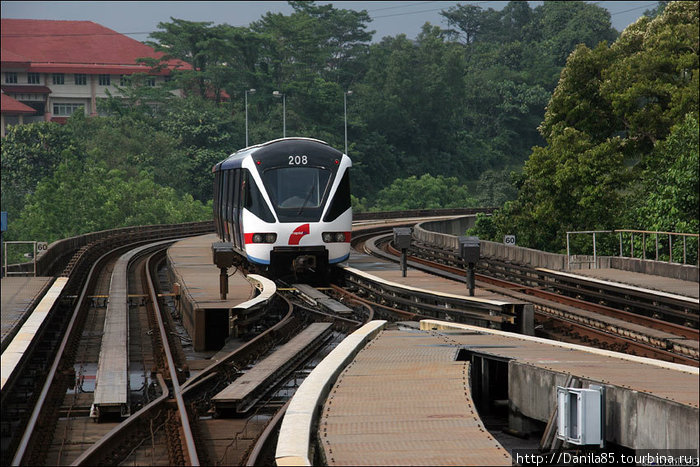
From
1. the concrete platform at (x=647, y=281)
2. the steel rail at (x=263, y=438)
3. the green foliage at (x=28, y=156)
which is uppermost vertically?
the green foliage at (x=28, y=156)

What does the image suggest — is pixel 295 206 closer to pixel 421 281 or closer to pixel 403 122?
pixel 421 281

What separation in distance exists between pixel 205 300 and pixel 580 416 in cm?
1050

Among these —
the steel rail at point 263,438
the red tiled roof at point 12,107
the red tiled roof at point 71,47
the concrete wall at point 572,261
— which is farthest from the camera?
the red tiled roof at point 71,47

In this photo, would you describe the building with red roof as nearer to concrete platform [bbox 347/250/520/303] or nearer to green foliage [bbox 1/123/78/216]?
green foliage [bbox 1/123/78/216]

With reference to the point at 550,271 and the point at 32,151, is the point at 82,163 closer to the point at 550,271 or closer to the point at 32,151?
the point at 32,151

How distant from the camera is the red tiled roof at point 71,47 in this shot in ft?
348

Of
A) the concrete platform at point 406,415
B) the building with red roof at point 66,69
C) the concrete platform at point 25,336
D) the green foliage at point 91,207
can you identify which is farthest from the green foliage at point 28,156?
the concrete platform at point 406,415

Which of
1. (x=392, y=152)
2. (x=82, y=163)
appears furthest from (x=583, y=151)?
(x=392, y=152)

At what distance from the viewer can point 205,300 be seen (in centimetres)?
1964

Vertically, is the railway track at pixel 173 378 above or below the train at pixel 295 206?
below

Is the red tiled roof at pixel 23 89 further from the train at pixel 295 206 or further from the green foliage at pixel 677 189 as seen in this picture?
the train at pixel 295 206

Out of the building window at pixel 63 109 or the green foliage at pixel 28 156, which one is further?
the building window at pixel 63 109

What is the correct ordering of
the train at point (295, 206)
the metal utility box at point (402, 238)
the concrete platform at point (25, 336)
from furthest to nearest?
1. the train at point (295, 206)
2. the metal utility box at point (402, 238)
3. the concrete platform at point (25, 336)

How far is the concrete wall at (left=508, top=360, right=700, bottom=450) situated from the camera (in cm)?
958
